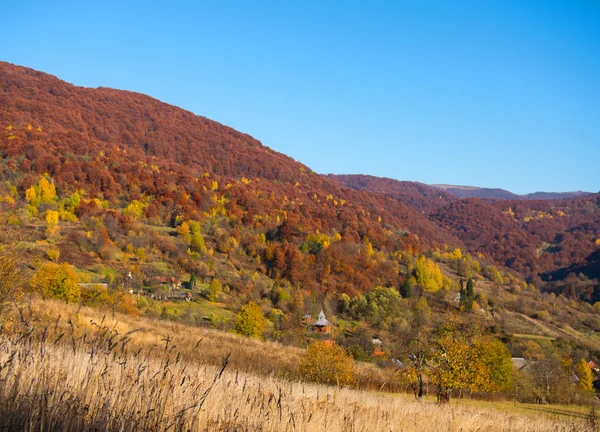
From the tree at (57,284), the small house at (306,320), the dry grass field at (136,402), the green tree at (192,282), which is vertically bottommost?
the small house at (306,320)

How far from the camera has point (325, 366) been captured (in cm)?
2188

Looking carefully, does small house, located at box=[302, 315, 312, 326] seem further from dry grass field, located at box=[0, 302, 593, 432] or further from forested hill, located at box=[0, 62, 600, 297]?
dry grass field, located at box=[0, 302, 593, 432]

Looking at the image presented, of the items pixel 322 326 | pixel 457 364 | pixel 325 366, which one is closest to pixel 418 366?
pixel 457 364

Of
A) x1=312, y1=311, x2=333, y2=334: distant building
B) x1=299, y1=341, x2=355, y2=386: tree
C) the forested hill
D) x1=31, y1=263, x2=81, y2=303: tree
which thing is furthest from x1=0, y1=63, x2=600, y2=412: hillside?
x1=299, y1=341, x2=355, y2=386: tree

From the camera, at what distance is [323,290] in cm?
8750

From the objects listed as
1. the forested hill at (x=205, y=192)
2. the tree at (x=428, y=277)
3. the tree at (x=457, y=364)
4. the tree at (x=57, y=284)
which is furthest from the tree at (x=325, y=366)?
the tree at (x=428, y=277)

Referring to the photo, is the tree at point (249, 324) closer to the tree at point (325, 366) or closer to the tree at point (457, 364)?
the tree at point (457, 364)

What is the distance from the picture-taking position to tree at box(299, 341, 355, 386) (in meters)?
21.2

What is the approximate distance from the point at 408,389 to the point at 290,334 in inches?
1093

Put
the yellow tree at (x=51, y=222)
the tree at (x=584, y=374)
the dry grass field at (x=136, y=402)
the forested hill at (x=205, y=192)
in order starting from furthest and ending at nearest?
1. the forested hill at (x=205, y=192)
2. the yellow tree at (x=51, y=222)
3. the tree at (x=584, y=374)
4. the dry grass field at (x=136, y=402)

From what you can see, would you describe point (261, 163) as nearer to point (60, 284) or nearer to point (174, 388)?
point (60, 284)

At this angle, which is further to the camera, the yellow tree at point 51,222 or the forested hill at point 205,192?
the forested hill at point 205,192

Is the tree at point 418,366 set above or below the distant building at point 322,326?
above

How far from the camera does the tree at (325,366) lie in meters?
21.2
